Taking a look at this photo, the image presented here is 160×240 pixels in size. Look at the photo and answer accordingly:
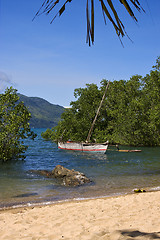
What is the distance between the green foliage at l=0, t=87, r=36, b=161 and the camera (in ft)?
80.1

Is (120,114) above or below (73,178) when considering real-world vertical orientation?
above

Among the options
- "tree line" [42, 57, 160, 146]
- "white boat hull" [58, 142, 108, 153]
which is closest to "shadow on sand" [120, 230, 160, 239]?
"white boat hull" [58, 142, 108, 153]

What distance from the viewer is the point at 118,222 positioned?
7.87 meters

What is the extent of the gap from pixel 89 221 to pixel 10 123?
18.4 m

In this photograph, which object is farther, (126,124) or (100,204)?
(126,124)

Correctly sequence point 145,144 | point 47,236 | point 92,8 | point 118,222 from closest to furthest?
point 92,8, point 47,236, point 118,222, point 145,144

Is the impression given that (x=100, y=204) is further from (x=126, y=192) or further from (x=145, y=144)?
(x=145, y=144)

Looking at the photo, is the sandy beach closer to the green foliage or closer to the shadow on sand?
the shadow on sand

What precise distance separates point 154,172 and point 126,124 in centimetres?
2890

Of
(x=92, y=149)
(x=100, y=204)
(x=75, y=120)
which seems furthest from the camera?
(x=75, y=120)

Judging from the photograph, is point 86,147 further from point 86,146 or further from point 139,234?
point 139,234

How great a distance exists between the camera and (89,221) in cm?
838

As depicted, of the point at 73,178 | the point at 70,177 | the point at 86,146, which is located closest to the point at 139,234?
the point at 73,178

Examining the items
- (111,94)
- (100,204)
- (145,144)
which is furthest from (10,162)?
(111,94)
